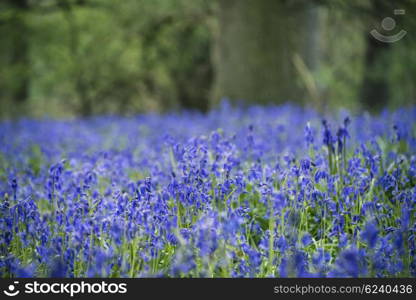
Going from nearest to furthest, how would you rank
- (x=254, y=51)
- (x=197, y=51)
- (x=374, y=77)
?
(x=254, y=51), (x=374, y=77), (x=197, y=51)

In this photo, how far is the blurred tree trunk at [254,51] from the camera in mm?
9812

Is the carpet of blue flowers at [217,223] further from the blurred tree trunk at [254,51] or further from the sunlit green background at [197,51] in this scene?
the blurred tree trunk at [254,51]

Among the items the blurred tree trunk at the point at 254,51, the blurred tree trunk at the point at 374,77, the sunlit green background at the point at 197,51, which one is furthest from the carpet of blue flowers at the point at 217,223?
the blurred tree trunk at the point at 374,77

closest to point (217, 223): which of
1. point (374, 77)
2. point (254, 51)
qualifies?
point (254, 51)

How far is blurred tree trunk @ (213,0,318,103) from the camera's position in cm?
981

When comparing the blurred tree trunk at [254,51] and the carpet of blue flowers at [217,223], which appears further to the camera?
the blurred tree trunk at [254,51]

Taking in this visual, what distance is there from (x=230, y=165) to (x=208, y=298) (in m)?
1.21

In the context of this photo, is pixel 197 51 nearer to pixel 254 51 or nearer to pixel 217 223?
pixel 254 51

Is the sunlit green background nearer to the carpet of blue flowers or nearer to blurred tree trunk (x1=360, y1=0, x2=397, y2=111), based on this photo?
blurred tree trunk (x1=360, y1=0, x2=397, y2=111)

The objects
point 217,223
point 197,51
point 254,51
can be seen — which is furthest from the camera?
point 197,51

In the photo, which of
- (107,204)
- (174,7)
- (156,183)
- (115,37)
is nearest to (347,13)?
(174,7)

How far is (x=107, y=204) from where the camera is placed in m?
3.03

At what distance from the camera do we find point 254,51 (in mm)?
9844

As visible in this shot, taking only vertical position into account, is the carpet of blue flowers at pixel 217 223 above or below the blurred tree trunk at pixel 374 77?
below
